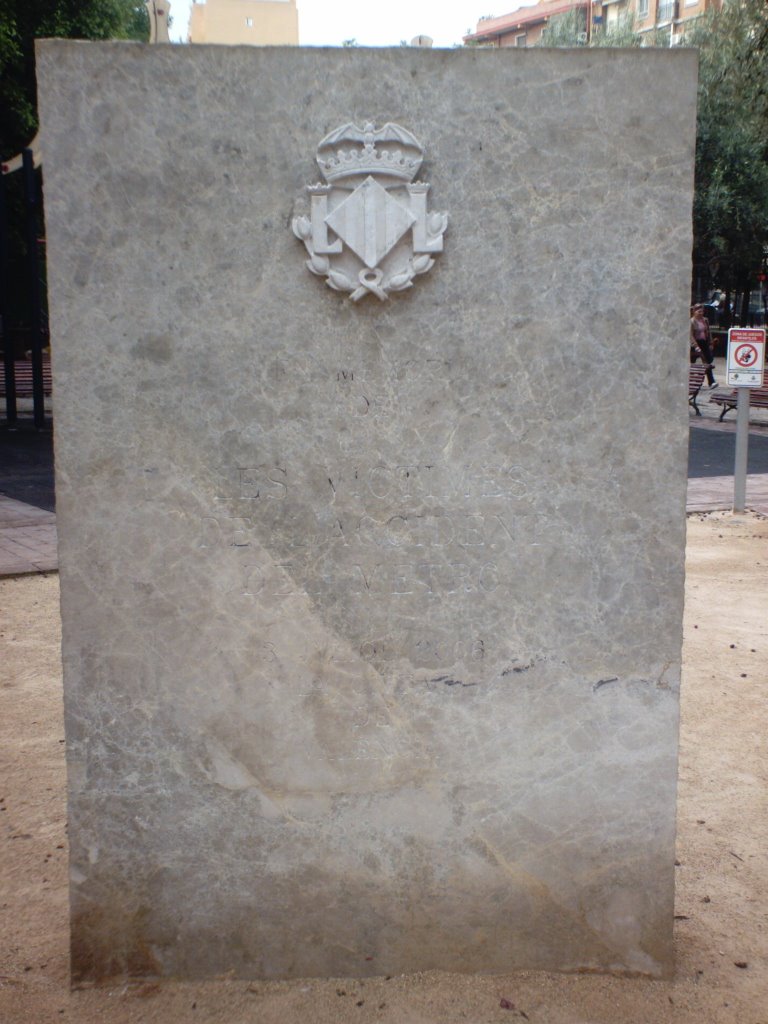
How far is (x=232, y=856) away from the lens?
2639 mm

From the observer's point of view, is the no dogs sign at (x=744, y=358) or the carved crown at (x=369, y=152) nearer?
the carved crown at (x=369, y=152)

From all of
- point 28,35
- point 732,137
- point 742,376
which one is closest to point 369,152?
point 742,376

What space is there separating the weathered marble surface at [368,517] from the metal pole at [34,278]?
927cm

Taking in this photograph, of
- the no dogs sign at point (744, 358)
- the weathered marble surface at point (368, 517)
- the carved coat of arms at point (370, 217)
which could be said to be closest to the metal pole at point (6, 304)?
the no dogs sign at point (744, 358)

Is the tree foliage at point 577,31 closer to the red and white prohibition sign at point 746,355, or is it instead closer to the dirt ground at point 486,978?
the red and white prohibition sign at point 746,355

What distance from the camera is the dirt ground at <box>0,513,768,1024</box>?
256 centimetres

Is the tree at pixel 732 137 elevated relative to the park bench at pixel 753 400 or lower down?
elevated

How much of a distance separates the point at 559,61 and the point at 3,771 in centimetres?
318

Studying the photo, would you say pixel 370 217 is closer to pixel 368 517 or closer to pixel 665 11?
pixel 368 517

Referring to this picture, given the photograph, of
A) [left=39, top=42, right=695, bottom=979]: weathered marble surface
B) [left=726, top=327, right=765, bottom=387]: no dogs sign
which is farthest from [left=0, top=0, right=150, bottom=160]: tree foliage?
[left=39, top=42, right=695, bottom=979]: weathered marble surface

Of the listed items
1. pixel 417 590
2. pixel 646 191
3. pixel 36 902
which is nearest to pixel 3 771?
pixel 36 902

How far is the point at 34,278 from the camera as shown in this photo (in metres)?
13.5

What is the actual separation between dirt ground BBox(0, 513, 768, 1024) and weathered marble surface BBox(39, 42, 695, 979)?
0.28ft

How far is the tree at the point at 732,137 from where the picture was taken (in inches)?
812
